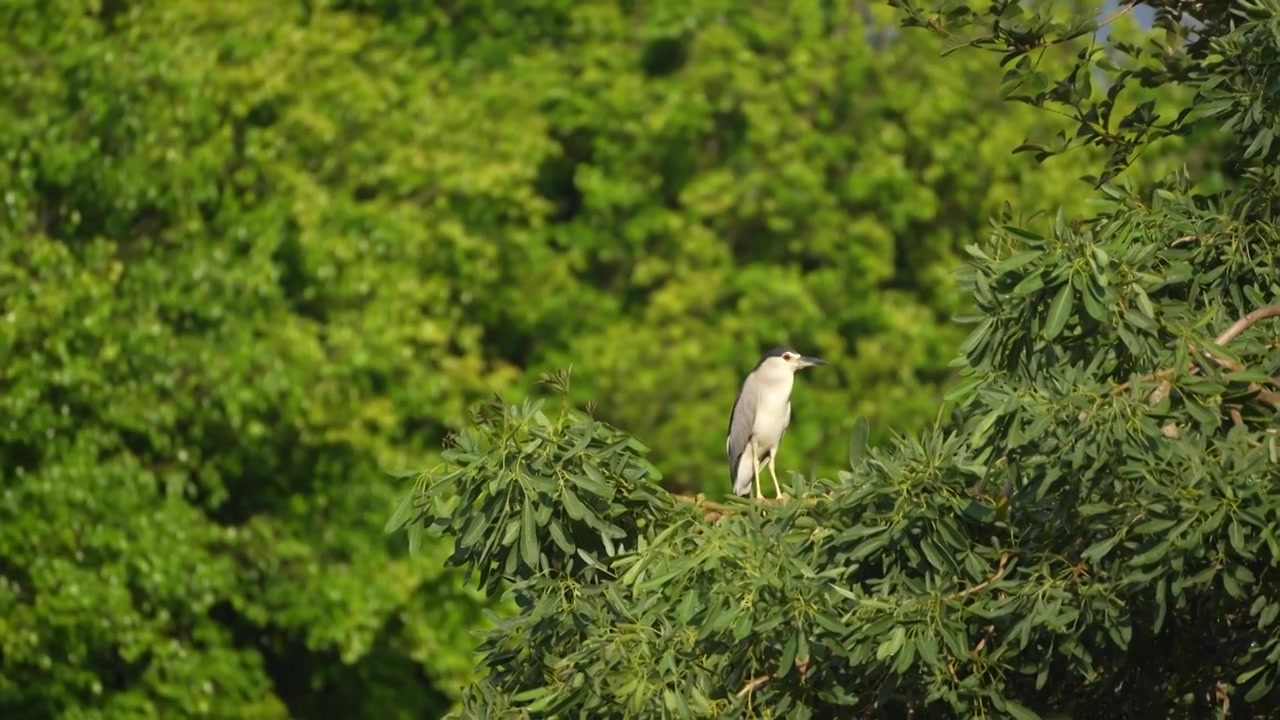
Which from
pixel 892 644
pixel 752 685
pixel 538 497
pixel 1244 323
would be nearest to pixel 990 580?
pixel 892 644

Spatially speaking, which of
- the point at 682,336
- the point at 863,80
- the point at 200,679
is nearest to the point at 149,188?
the point at 200,679

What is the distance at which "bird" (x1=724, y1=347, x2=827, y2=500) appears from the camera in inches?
528

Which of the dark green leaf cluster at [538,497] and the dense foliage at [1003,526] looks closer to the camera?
the dense foliage at [1003,526]

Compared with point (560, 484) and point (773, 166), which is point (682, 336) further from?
point (560, 484)

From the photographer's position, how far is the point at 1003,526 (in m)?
7.39

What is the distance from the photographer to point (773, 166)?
2773cm

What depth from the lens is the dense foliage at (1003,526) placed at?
22.0 feet

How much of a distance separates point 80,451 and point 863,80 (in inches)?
531

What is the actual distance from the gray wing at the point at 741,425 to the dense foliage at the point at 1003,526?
5113 millimetres

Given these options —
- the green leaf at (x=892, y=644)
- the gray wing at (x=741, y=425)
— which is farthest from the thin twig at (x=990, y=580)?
the gray wing at (x=741, y=425)

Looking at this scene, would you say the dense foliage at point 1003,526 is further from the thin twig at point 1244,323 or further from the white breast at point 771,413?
the white breast at point 771,413

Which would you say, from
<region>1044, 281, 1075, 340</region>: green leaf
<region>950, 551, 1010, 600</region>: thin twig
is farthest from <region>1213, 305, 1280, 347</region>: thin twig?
<region>950, 551, 1010, 600</region>: thin twig

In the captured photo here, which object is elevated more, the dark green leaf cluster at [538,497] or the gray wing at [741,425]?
the dark green leaf cluster at [538,497]

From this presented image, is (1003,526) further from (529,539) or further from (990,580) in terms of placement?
(529,539)
